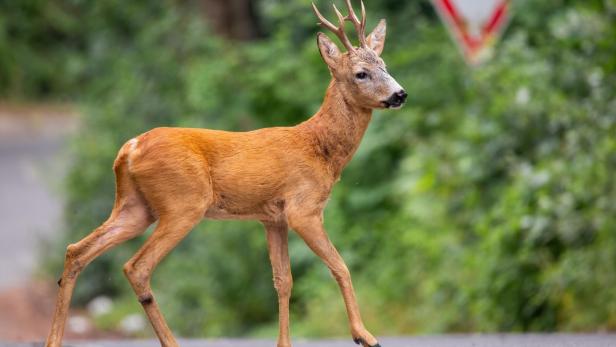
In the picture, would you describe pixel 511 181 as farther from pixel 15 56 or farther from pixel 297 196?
pixel 15 56

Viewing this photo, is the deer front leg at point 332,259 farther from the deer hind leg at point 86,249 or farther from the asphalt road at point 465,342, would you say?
the asphalt road at point 465,342

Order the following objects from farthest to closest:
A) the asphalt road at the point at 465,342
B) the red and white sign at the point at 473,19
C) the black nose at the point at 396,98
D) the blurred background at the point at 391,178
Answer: the red and white sign at the point at 473,19, the blurred background at the point at 391,178, the asphalt road at the point at 465,342, the black nose at the point at 396,98

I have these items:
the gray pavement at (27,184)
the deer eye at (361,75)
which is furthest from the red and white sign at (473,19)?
the gray pavement at (27,184)

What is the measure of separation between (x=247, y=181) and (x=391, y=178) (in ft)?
21.5

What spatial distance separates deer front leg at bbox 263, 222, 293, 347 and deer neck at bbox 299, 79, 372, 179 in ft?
1.18

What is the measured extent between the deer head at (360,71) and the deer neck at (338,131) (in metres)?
0.04

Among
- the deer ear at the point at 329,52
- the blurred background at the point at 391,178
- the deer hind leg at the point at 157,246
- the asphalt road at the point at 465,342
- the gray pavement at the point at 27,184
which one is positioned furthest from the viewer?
the gray pavement at the point at 27,184

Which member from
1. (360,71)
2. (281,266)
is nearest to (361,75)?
(360,71)

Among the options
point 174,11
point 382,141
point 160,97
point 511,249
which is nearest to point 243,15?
point 174,11

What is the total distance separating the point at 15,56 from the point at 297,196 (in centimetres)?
2231

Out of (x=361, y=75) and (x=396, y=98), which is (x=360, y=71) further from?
(x=396, y=98)

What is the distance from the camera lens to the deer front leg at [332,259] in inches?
204

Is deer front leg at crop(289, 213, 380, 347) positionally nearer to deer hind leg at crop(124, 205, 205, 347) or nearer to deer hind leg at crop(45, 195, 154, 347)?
deer hind leg at crop(124, 205, 205, 347)

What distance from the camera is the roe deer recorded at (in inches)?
200
